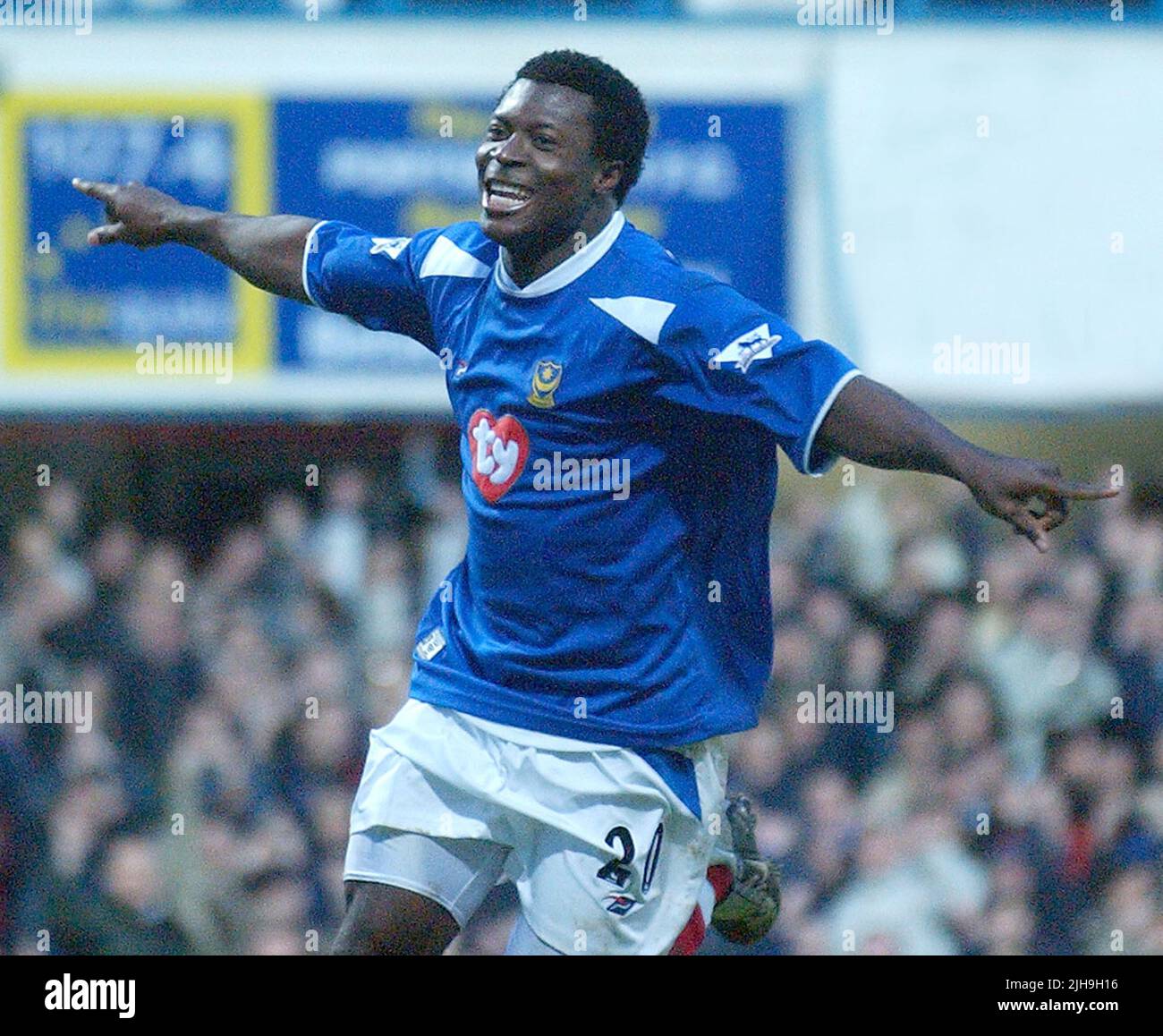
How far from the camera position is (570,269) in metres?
4.10

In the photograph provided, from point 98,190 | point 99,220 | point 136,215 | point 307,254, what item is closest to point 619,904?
point 307,254

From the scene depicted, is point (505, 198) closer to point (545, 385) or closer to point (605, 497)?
point (545, 385)

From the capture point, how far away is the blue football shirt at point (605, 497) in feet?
13.2

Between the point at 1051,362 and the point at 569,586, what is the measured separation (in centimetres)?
598

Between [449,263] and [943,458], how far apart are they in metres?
1.23

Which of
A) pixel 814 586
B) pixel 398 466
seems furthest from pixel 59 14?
pixel 814 586

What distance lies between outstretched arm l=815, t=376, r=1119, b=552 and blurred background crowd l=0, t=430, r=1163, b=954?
445 cm

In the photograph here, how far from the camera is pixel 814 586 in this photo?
8.83 meters

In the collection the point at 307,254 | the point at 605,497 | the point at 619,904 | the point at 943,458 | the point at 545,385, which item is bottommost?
the point at 619,904

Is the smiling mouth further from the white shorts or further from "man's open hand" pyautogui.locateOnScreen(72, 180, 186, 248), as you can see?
the white shorts

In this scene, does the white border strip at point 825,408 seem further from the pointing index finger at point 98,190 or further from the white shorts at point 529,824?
the pointing index finger at point 98,190

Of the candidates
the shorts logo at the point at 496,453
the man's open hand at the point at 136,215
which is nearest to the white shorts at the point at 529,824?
the shorts logo at the point at 496,453

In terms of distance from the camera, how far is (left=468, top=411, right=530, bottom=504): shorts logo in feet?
13.4
